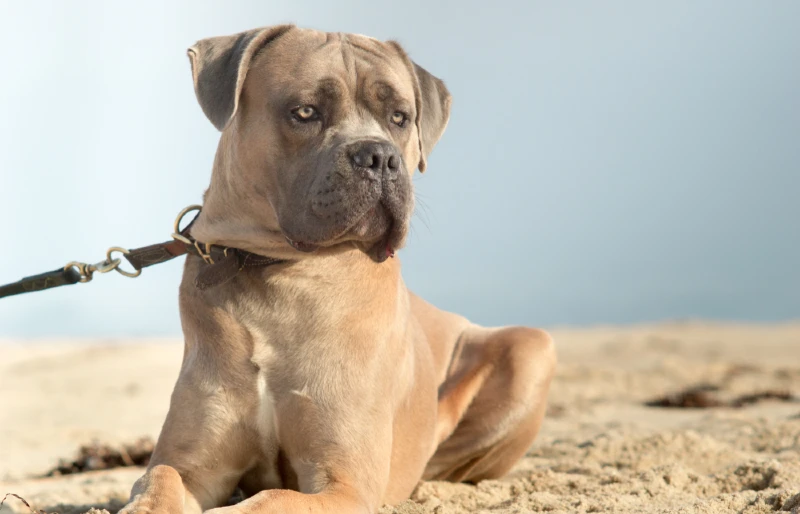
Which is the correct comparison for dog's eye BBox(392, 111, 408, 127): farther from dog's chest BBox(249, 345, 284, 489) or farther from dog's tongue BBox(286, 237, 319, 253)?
dog's chest BBox(249, 345, 284, 489)

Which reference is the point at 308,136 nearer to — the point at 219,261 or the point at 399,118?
the point at 399,118

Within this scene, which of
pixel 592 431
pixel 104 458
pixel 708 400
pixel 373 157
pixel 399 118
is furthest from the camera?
pixel 708 400

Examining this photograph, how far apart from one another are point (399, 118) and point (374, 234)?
0.66 m

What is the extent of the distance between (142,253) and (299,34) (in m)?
1.22

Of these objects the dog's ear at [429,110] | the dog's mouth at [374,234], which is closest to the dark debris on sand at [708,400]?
the dog's ear at [429,110]

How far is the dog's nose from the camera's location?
3619 millimetres

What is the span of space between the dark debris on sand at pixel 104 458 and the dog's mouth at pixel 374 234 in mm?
3364

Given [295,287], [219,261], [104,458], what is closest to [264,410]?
[295,287]

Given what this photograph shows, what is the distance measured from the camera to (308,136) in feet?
12.5

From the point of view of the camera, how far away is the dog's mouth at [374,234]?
3.69m

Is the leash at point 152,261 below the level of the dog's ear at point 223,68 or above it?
below

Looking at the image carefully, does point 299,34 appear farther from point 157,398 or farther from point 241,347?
point 157,398

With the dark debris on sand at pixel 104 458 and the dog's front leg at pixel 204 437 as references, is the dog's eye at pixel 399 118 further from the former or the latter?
the dark debris on sand at pixel 104 458

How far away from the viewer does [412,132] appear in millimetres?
4332
